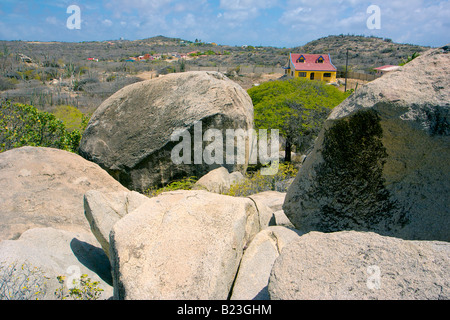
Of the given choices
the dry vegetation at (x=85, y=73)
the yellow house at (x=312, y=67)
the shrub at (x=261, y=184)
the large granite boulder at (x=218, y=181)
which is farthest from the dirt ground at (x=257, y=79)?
the large granite boulder at (x=218, y=181)

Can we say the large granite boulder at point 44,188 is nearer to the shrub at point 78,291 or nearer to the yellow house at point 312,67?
the shrub at point 78,291

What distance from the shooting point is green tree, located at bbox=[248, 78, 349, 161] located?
8633 millimetres

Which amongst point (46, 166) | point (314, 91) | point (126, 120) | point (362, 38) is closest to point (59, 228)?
point (46, 166)

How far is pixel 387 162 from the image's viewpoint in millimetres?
3635

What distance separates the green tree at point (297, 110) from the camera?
8633mm

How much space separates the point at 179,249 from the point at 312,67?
112 feet

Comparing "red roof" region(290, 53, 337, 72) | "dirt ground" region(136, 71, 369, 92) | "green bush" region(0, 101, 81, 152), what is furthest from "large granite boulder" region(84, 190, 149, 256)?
"red roof" region(290, 53, 337, 72)

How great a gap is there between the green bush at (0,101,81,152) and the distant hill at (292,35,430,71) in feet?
145

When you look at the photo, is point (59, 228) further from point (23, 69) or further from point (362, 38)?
point (362, 38)

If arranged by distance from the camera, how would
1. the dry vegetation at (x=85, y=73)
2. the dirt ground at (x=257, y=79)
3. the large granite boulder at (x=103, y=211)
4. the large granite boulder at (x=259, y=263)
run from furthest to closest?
1. the dirt ground at (x=257, y=79)
2. the dry vegetation at (x=85, y=73)
3. the large granite boulder at (x=103, y=211)
4. the large granite boulder at (x=259, y=263)

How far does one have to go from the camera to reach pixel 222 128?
272 inches

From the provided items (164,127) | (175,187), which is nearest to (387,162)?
(175,187)

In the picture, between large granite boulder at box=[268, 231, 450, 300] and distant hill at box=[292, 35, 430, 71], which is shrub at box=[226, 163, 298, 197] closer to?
large granite boulder at box=[268, 231, 450, 300]

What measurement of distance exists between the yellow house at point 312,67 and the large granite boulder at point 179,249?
107ft
